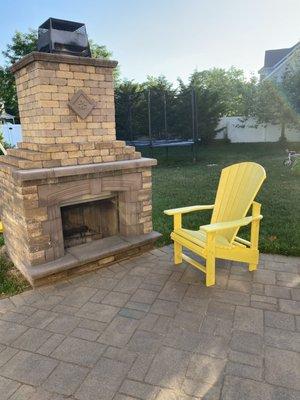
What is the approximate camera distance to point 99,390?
6.12ft

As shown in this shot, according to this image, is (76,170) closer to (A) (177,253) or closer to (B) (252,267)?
(A) (177,253)

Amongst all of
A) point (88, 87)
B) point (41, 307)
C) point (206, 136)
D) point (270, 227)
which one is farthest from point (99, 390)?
point (206, 136)

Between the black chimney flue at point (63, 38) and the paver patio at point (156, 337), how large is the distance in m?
2.37

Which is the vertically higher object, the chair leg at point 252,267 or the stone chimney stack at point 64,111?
the stone chimney stack at point 64,111

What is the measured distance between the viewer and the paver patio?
188 cm

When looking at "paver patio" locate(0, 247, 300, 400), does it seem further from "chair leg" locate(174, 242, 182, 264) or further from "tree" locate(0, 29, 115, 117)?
"tree" locate(0, 29, 115, 117)

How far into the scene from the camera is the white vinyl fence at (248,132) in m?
16.8

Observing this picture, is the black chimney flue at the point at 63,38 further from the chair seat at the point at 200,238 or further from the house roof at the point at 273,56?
the house roof at the point at 273,56

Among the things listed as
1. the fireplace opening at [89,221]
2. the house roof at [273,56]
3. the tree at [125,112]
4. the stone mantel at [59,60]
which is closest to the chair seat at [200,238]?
the fireplace opening at [89,221]

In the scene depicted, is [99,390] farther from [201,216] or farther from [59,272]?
[201,216]

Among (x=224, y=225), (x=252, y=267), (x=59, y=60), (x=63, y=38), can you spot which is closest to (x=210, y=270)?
(x=224, y=225)

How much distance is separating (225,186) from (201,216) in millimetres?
1695

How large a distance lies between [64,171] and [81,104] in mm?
756

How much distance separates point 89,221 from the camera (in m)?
4.08
